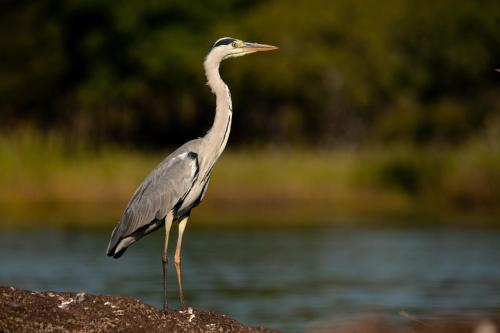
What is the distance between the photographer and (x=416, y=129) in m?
46.3

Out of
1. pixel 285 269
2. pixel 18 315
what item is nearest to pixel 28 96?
pixel 285 269

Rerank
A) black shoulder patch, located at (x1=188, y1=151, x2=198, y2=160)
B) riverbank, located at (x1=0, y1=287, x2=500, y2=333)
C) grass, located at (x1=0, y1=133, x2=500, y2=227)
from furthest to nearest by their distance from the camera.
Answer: grass, located at (x1=0, y1=133, x2=500, y2=227)
black shoulder patch, located at (x1=188, y1=151, x2=198, y2=160)
riverbank, located at (x1=0, y1=287, x2=500, y2=333)

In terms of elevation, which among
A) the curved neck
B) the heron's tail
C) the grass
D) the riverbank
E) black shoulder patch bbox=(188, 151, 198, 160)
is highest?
the grass

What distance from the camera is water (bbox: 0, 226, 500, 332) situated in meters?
15.3

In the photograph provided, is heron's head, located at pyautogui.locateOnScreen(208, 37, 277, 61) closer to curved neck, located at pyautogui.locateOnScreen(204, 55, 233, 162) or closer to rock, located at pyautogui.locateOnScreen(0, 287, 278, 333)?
curved neck, located at pyautogui.locateOnScreen(204, 55, 233, 162)

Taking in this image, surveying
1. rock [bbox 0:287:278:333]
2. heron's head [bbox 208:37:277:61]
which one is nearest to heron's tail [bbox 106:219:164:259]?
rock [bbox 0:287:278:333]

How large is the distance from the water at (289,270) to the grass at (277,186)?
3.17 m

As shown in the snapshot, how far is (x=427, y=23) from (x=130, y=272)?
30.0 meters

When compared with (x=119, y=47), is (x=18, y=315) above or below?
below

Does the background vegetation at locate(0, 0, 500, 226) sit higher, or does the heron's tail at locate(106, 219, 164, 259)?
Result: the background vegetation at locate(0, 0, 500, 226)

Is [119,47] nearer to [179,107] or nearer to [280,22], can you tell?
[179,107]

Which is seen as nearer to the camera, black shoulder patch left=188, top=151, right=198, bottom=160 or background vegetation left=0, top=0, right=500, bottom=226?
black shoulder patch left=188, top=151, right=198, bottom=160

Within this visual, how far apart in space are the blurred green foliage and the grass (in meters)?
12.8

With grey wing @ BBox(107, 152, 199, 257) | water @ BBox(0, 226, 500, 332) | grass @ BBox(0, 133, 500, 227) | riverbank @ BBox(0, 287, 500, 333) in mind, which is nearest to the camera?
riverbank @ BBox(0, 287, 500, 333)
